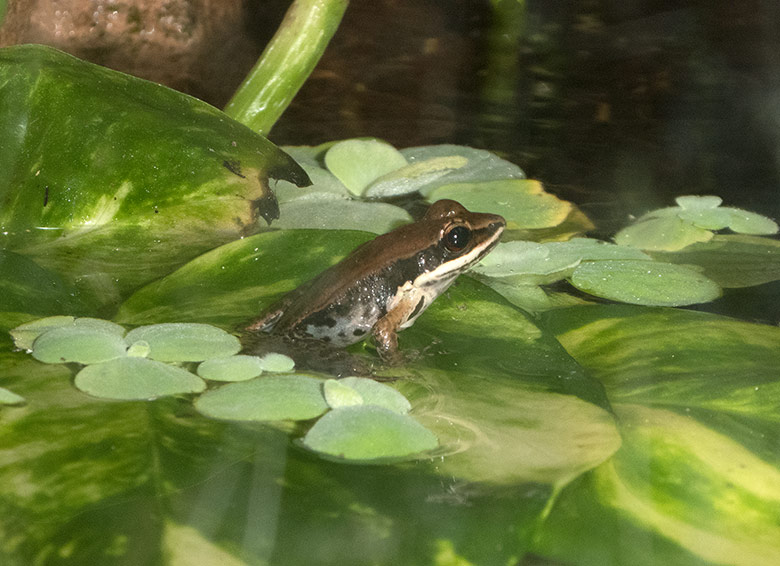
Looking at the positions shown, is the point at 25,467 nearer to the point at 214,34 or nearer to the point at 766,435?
the point at 766,435

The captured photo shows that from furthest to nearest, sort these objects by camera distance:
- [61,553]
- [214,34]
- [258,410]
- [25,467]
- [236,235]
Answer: [214,34] < [236,235] < [258,410] < [25,467] < [61,553]

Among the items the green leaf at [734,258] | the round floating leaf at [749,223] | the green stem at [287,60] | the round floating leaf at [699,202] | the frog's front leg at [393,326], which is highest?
the green stem at [287,60]

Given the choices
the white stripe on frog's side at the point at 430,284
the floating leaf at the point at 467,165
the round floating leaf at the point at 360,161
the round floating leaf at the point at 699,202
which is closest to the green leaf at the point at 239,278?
the white stripe on frog's side at the point at 430,284

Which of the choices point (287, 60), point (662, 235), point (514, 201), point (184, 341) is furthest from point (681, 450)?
point (287, 60)

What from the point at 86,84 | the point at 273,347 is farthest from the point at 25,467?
the point at 86,84

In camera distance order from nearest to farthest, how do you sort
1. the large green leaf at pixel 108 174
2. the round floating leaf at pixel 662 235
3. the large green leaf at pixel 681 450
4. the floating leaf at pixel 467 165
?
the large green leaf at pixel 681 450
the large green leaf at pixel 108 174
the round floating leaf at pixel 662 235
the floating leaf at pixel 467 165

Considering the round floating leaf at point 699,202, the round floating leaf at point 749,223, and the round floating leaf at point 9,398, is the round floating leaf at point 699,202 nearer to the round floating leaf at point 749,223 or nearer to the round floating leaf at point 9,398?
the round floating leaf at point 749,223
